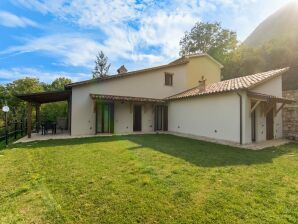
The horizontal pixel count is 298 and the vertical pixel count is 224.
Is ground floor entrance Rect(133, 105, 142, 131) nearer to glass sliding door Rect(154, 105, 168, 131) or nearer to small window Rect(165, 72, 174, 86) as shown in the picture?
glass sliding door Rect(154, 105, 168, 131)

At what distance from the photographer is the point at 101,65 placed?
5103 cm

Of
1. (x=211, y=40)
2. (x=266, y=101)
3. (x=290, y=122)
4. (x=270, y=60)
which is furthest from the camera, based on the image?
(x=211, y=40)

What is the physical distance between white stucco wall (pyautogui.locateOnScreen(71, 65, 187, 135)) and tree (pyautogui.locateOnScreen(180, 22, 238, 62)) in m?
24.8

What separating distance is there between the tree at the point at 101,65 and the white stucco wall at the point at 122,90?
34181 millimetres

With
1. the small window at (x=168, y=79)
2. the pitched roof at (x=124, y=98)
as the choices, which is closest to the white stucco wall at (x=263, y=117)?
the pitched roof at (x=124, y=98)

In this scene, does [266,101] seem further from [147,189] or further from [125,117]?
[147,189]

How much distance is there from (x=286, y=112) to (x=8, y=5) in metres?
18.6

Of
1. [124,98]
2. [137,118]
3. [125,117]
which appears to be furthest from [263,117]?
[125,117]

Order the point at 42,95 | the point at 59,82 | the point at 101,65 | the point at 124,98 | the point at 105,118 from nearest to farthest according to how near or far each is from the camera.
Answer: the point at 42,95 < the point at 124,98 < the point at 105,118 < the point at 59,82 < the point at 101,65

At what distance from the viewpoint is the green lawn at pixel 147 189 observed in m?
3.76

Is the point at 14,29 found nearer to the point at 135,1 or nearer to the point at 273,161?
the point at 135,1

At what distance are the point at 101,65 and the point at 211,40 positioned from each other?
26653 mm

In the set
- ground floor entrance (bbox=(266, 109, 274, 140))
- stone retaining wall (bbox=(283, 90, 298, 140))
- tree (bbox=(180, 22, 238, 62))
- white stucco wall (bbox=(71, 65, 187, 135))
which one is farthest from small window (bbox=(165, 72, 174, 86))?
tree (bbox=(180, 22, 238, 62))

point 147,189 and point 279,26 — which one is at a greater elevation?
point 279,26
